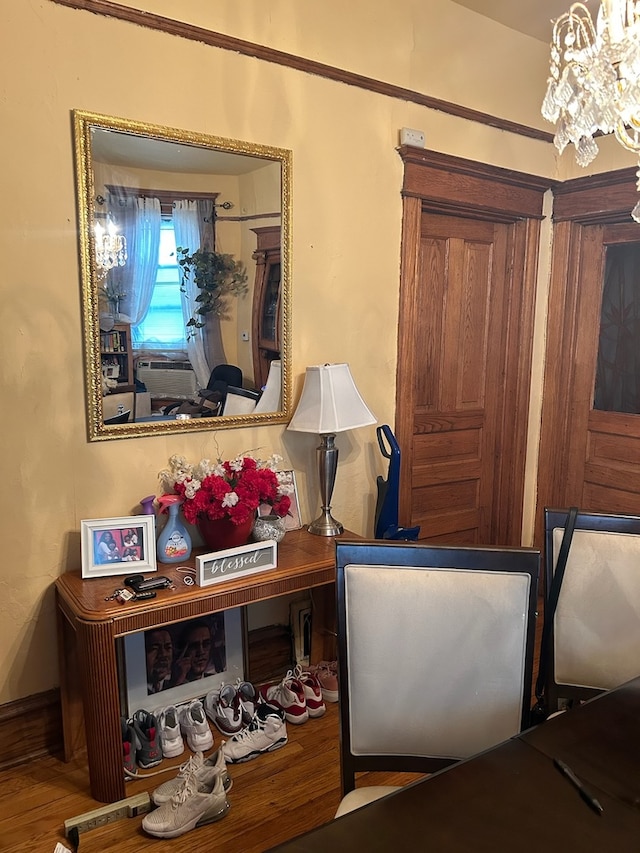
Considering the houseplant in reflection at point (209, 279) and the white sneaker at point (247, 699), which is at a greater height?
the houseplant in reflection at point (209, 279)

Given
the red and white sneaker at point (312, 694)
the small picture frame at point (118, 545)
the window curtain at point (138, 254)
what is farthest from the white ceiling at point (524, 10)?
the red and white sneaker at point (312, 694)

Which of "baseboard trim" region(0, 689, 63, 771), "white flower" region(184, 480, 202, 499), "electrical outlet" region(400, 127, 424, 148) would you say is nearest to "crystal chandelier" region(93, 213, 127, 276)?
"white flower" region(184, 480, 202, 499)

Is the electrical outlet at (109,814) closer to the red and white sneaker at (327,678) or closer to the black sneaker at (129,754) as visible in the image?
the black sneaker at (129,754)

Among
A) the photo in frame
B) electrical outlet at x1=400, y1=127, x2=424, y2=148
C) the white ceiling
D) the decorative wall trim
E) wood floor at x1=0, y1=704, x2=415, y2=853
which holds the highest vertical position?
the white ceiling

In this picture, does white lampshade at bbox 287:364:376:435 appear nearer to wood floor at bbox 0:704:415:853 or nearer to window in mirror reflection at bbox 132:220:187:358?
window in mirror reflection at bbox 132:220:187:358

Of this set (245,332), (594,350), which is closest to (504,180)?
(594,350)

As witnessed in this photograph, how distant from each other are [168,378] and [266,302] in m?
0.49

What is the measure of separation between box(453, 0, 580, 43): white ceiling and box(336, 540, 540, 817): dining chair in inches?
101

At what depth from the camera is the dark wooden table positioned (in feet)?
3.06

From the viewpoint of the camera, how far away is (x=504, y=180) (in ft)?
10.3

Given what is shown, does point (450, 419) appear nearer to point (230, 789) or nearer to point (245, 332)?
point (245, 332)

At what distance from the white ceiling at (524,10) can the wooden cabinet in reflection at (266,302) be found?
1498 millimetres

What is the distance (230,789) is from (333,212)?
7.02 feet

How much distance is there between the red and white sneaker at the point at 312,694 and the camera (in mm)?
2408
